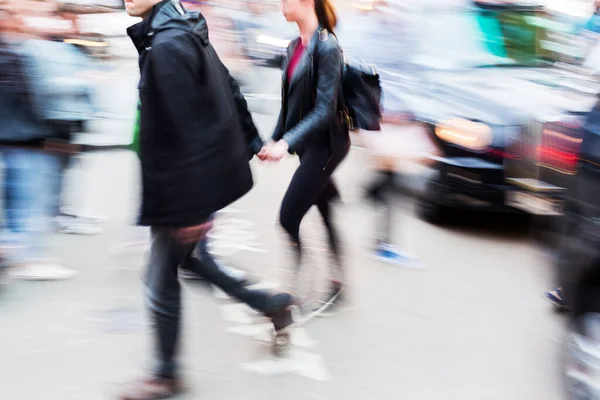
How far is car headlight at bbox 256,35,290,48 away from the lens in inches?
643

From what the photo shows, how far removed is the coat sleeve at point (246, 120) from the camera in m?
4.13

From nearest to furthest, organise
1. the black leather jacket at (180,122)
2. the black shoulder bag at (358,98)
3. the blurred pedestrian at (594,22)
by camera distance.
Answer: the black leather jacket at (180,122)
the black shoulder bag at (358,98)
the blurred pedestrian at (594,22)

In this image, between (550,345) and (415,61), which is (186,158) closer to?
(550,345)

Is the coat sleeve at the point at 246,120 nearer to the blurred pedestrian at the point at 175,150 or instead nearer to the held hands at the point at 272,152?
the held hands at the point at 272,152

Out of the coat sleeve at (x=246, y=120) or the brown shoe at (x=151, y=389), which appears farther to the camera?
the coat sleeve at (x=246, y=120)

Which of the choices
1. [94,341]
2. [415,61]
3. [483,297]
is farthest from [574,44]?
[94,341]

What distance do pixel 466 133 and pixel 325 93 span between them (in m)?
2.50

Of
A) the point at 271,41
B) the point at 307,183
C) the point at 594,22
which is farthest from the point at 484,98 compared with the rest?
the point at 271,41

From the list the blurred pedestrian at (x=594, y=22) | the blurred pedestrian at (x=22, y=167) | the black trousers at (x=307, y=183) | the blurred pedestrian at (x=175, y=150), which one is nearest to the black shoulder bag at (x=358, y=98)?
the black trousers at (x=307, y=183)

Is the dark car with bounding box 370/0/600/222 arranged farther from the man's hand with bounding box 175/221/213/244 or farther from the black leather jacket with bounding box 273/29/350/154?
the man's hand with bounding box 175/221/213/244

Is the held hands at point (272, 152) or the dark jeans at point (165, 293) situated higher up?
A: the held hands at point (272, 152)

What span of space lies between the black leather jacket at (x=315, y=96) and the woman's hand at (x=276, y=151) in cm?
12

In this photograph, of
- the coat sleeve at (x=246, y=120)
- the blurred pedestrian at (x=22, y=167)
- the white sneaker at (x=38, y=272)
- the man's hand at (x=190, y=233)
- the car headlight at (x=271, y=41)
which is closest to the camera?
the man's hand at (x=190, y=233)

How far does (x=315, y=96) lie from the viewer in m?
4.68
